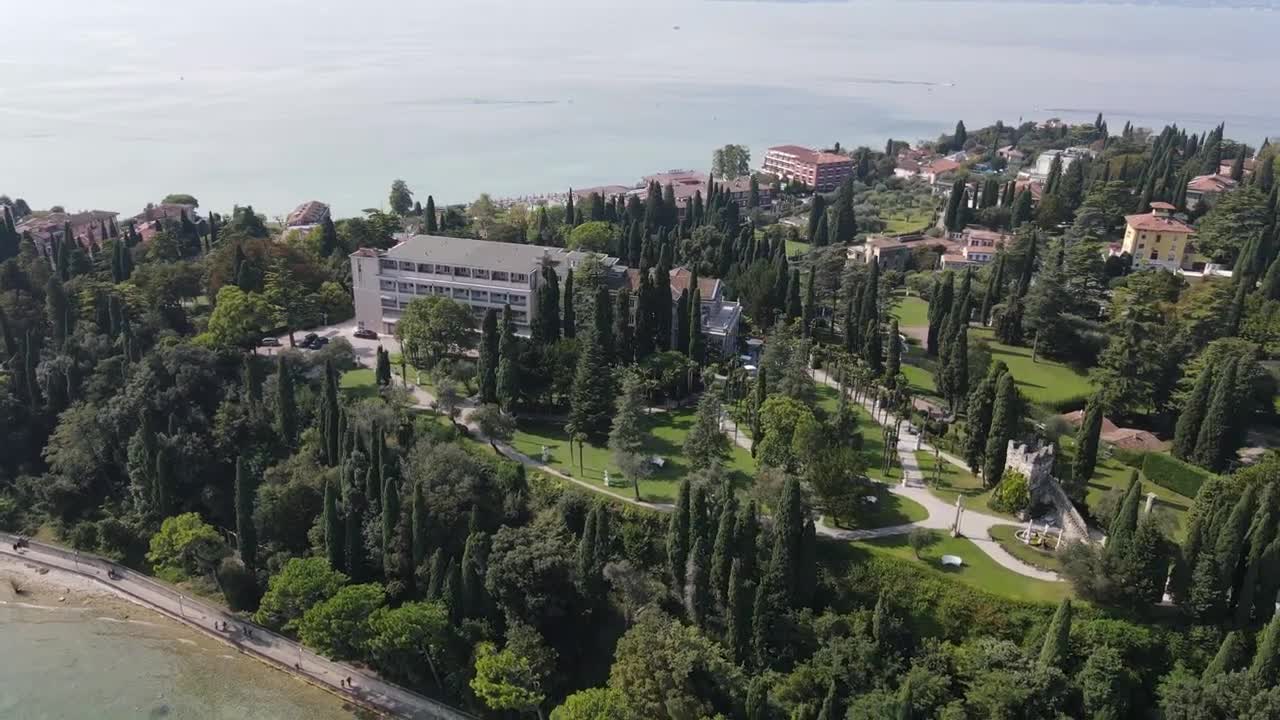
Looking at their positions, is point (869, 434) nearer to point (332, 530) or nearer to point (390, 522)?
point (390, 522)

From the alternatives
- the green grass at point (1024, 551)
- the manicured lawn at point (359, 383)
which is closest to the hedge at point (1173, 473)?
the green grass at point (1024, 551)

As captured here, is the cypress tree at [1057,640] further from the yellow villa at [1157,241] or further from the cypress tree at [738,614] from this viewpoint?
the yellow villa at [1157,241]

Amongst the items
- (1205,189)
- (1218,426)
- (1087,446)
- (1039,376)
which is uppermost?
(1205,189)

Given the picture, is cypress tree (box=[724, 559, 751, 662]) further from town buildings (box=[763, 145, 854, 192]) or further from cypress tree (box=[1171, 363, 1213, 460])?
town buildings (box=[763, 145, 854, 192])

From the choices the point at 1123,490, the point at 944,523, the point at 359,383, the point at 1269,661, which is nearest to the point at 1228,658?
the point at 1269,661

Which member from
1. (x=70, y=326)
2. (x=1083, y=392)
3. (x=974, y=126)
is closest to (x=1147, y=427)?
(x=1083, y=392)

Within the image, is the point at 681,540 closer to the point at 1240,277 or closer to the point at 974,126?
the point at 1240,277
